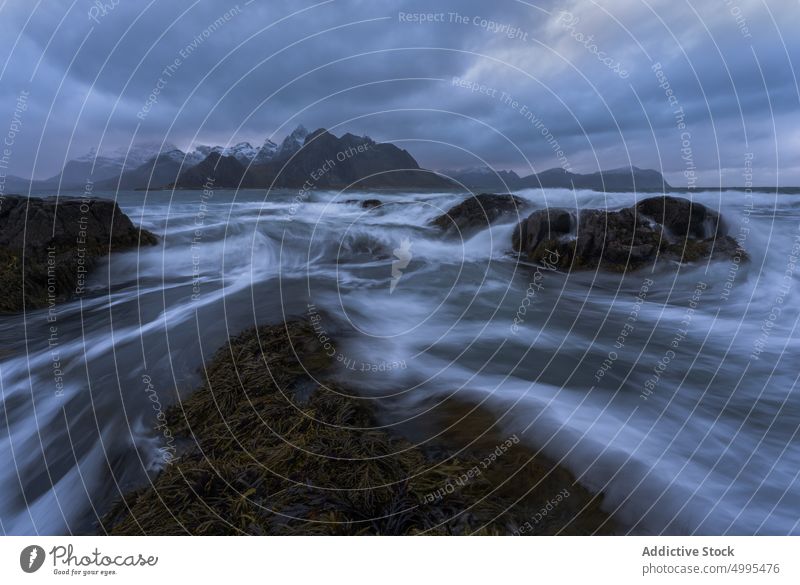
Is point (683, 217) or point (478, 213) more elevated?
point (478, 213)

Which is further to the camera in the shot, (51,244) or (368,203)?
(368,203)

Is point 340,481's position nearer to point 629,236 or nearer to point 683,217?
point 629,236

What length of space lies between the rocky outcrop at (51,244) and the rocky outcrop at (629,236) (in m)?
8.99

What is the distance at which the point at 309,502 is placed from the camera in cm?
226

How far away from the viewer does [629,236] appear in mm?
7988

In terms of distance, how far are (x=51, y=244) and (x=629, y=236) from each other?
11.4 meters

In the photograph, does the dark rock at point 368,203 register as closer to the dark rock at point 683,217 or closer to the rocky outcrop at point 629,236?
the rocky outcrop at point 629,236

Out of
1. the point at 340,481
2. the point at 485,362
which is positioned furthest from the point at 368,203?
the point at 340,481

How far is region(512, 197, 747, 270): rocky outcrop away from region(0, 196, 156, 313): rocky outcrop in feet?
29.5

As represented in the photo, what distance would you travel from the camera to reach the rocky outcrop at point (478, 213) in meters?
10.6

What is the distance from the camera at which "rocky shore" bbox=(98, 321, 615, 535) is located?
219 cm

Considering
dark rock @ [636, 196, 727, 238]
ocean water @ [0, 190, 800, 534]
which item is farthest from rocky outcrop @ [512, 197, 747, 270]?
ocean water @ [0, 190, 800, 534]
